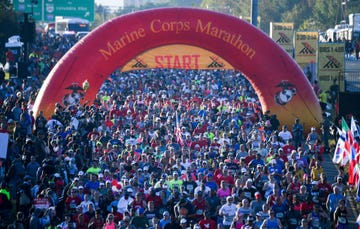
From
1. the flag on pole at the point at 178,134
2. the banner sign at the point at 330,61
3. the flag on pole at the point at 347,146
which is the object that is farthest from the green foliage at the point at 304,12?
the flag on pole at the point at 347,146

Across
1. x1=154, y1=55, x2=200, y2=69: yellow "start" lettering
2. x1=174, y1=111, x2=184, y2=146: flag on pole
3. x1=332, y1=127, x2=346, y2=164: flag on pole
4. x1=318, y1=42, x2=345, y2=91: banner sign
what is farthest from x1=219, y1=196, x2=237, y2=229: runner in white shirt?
x1=318, y1=42, x2=345, y2=91: banner sign

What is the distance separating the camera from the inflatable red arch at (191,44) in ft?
106

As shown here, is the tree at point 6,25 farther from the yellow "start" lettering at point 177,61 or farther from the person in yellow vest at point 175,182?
the person in yellow vest at point 175,182

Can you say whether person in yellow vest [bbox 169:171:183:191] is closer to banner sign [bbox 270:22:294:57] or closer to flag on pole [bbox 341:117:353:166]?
flag on pole [bbox 341:117:353:166]

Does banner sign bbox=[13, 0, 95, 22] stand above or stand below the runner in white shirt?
above

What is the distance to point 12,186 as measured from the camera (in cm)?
2127

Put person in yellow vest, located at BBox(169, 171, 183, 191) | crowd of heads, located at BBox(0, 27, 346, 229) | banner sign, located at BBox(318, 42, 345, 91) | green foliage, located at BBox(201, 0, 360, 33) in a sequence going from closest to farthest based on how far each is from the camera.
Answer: crowd of heads, located at BBox(0, 27, 346, 229)
person in yellow vest, located at BBox(169, 171, 183, 191)
banner sign, located at BBox(318, 42, 345, 91)
green foliage, located at BBox(201, 0, 360, 33)

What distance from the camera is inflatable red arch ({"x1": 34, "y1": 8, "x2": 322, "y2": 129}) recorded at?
32.2 m

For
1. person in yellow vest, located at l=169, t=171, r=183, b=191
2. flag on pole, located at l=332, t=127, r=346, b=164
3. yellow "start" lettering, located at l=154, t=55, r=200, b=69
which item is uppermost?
yellow "start" lettering, located at l=154, t=55, r=200, b=69

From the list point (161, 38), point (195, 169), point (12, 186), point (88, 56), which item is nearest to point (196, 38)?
point (161, 38)

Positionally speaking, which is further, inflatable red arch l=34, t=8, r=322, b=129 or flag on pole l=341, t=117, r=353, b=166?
inflatable red arch l=34, t=8, r=322, b=129

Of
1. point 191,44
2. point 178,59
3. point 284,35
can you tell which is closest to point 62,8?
point 284,35

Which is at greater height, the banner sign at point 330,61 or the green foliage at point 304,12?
the green foliage at point 304,12

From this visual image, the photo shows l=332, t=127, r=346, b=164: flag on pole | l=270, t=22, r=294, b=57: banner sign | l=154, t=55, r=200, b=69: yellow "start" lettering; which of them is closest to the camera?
l=332, t=127, r=346, b=164: flag on pole
